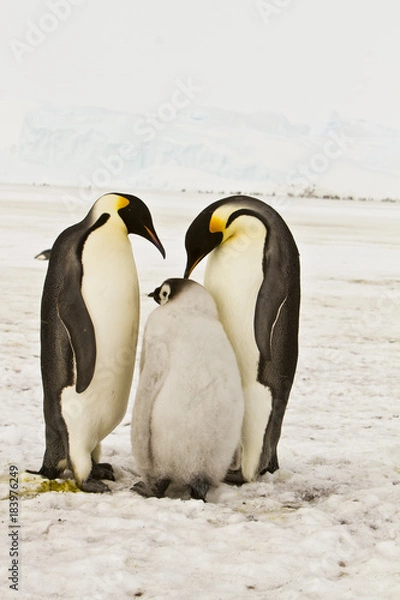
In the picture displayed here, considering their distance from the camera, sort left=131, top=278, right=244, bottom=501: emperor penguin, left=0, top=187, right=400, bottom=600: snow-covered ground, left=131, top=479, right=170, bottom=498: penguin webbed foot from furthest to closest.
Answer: left=131, top=479, right=170, bottom=498: penguin webbed foot < left=131, top=278, right=244, bottom=501: emperor penguin < left=0, top=187, right=400, bottom=600: snow-covered ground

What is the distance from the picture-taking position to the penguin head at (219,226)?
349 cm

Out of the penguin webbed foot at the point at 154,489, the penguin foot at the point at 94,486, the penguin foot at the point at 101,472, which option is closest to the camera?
the penguin webbed foot at the point at 154,489

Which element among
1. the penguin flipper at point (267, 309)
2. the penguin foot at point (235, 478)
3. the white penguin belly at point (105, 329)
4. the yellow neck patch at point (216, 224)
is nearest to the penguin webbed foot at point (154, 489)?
the white penguin belly at point (105, 329)

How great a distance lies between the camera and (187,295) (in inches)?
127

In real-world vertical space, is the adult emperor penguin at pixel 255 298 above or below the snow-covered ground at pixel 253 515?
above

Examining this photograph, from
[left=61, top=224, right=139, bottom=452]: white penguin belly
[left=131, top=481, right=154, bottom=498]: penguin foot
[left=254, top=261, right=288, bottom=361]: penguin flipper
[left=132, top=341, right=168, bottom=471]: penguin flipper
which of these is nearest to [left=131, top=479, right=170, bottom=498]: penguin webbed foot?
[left=131, top=481, right=154, bottom=498]: penguin foot

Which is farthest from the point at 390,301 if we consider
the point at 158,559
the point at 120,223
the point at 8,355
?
the point at 158,559

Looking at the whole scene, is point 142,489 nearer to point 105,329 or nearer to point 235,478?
point 235,478

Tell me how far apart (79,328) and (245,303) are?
66cm

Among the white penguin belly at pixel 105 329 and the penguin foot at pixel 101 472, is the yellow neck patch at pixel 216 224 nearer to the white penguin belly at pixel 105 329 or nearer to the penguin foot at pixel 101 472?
the white penguin belly at pixel 105 329

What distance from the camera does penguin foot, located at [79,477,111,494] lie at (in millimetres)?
3314

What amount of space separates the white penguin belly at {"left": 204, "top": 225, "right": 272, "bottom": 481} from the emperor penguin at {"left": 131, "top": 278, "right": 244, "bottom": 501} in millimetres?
243

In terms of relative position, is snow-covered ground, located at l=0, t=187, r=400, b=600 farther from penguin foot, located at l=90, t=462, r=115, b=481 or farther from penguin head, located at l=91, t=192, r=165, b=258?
penguin head, located at l=91, t=192, r=165, b=258

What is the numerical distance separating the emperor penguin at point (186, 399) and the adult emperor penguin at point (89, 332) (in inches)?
8.5
